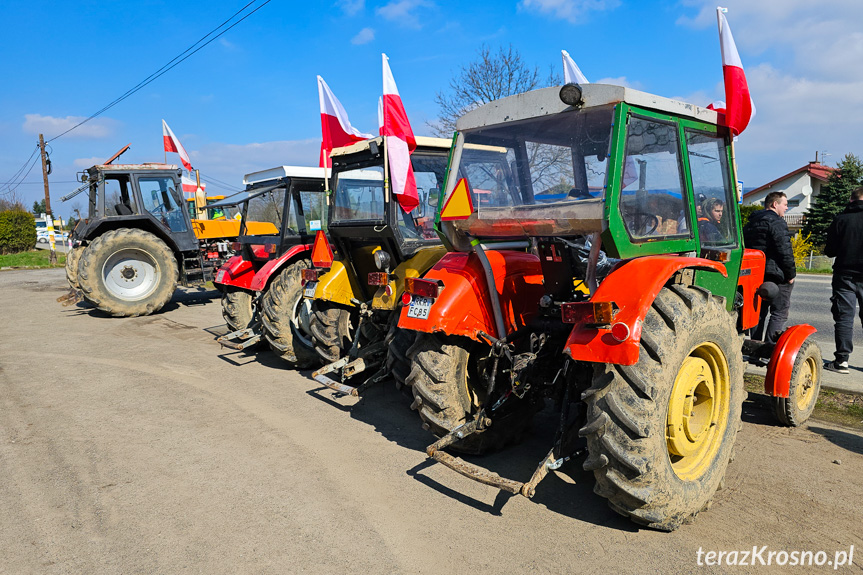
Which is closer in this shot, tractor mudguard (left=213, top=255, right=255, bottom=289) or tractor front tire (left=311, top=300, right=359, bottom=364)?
tractor front tire (left=311, top=300, right=359, bottom=364)

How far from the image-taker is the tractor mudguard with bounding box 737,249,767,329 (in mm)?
4312

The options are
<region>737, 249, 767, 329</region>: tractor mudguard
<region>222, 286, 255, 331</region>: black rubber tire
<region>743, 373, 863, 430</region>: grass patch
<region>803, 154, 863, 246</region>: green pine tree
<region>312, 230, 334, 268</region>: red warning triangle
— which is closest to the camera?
<region>737, 249, 767, 329</region>: tractor mudguard

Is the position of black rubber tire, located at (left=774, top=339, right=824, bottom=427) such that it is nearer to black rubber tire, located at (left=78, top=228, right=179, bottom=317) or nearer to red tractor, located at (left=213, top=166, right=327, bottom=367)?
red tractor, located at (left=213, top=166, right=327, bottom=367)

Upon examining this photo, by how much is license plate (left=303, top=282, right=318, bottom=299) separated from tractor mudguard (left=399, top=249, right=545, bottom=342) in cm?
219

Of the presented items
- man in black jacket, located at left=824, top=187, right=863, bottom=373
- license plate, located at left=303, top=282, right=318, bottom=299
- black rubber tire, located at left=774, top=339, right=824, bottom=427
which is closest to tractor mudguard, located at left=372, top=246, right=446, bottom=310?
license plate, located at left=303, top=282, right=318, bottom=299

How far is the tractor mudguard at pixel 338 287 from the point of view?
18.7 ft

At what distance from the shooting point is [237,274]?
787cm

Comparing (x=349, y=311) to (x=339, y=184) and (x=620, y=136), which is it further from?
(x=620, y=136)

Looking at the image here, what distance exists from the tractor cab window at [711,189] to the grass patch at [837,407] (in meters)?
1.76

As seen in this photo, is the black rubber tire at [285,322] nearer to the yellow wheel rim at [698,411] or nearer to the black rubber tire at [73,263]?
the yellow wheel rim at [698,411]

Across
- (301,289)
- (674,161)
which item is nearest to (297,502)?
(674,161)

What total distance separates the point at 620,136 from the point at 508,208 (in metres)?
0.86

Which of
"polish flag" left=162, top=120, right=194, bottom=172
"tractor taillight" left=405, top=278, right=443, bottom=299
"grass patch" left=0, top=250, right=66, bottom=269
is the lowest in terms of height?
"tractor taillight" left=405, top=278, right=443, bottom=299

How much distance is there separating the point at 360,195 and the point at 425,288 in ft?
7.80
